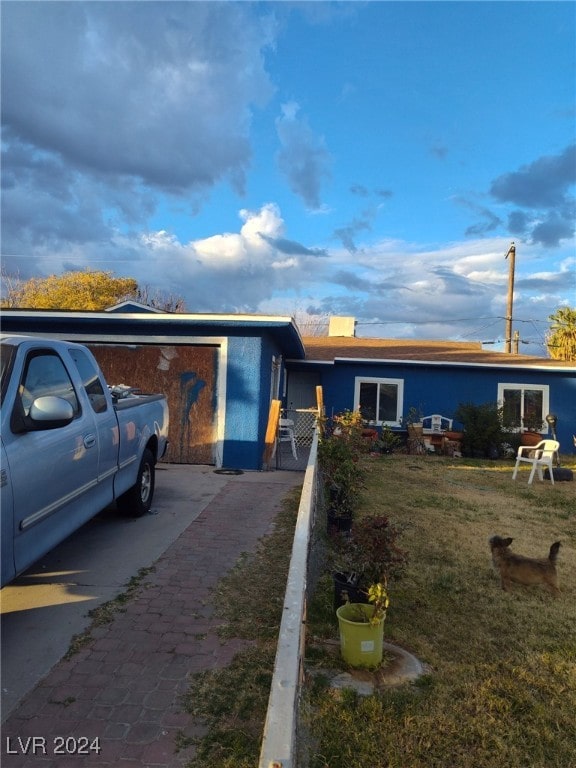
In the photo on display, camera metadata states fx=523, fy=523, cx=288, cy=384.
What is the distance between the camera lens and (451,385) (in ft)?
55.0

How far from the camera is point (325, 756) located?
2.53m

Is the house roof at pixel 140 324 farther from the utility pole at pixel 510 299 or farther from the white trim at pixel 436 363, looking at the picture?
the utility pole at pixel 510 299

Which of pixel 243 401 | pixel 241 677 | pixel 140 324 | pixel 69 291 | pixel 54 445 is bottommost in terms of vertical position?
pixel 241 677

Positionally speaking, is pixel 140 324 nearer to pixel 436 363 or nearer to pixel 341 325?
pixel 436 363

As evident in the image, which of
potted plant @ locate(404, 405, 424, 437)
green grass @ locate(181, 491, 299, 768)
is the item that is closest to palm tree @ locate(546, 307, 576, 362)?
potted plant @ locate(404, 405, 424, 437)

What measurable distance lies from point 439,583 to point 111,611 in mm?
2969

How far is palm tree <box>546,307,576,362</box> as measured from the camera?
81.1 ft

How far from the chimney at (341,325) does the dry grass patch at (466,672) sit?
17237 mm

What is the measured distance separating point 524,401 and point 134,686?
52.9ft

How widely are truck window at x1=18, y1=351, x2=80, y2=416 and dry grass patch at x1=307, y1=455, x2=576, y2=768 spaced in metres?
2.60

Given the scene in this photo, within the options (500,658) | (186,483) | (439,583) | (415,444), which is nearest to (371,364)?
(415,444)

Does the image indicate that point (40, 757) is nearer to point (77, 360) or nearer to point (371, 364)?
point (77, 360)

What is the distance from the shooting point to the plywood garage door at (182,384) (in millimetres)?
9812

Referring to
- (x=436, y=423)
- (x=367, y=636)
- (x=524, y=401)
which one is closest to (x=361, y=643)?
(x=367, y=636)
